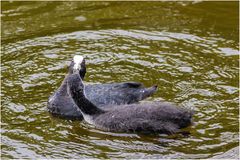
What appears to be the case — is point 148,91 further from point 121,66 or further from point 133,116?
point 121,66

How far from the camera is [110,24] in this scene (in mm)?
11508

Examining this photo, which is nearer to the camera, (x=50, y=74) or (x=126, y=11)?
(x=50, y=74)

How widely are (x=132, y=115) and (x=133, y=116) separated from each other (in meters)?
0.02

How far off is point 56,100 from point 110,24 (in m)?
3.32

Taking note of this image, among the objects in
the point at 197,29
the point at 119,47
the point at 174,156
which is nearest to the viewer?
the point at 174,156

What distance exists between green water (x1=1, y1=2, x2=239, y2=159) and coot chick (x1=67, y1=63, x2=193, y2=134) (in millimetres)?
107

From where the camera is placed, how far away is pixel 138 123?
7.74 meters

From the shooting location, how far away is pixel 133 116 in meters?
7.79

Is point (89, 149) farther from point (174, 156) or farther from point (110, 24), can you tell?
point (110, 24)

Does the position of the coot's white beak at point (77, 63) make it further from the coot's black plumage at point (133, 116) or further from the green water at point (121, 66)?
the green water at point (121, 66)

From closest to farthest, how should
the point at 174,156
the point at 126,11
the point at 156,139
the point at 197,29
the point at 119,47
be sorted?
1. the point at 174,156
2. the point at 156,139
3. the point at 119,47
4. the point at 197,29
5. the point at 126,11

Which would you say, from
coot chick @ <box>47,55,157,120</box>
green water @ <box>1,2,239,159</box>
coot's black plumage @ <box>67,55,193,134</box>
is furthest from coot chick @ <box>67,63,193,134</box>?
coot chick @ <box>47,55,157,120</box>

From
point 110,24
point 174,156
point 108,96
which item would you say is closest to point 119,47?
point 110,24

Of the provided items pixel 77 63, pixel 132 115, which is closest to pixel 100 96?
pixel 77 63
